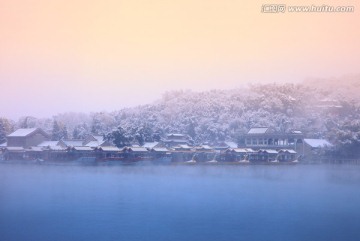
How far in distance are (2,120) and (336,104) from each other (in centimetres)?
360

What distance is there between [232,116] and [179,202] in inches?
43.3

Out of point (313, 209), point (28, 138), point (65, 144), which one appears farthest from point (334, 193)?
point (28, 138)

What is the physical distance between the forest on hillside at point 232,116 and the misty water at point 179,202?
40 cm

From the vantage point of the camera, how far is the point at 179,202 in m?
5.45

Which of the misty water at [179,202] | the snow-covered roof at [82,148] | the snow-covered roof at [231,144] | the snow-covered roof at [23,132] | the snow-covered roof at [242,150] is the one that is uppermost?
the snow-covered roof at [23,132]

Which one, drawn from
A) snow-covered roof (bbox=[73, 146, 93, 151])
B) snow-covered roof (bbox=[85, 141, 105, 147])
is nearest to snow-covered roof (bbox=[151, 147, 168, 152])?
snow-covered roof (bbox=[85, 141, 105, 147])

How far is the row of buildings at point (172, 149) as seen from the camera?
5496mm

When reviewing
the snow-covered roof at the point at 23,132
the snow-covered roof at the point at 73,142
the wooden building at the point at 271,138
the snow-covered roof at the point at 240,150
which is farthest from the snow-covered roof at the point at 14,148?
the wooden building at the point at 271,138

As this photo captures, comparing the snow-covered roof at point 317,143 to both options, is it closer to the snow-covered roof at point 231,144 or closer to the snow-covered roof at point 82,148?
the snow-covered roof at point 231,144

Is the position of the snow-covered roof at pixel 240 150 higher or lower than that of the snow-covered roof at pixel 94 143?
lower

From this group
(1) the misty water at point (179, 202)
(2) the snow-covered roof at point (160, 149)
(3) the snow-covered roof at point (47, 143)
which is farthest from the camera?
(2) the snow-covered roof at point (160, 149)

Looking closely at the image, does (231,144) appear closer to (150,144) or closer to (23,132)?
(150,144)

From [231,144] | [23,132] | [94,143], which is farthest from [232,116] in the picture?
[23,132]

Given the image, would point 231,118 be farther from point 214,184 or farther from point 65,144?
point 65,144
